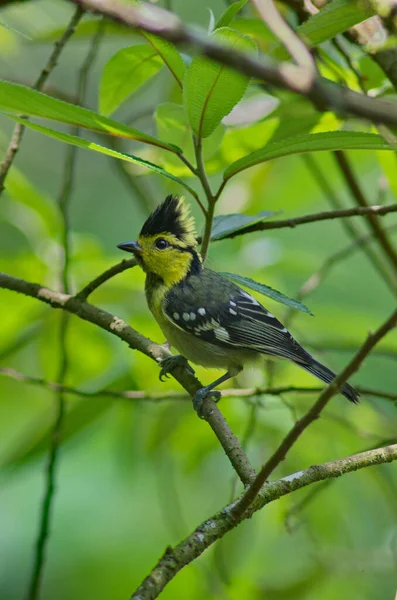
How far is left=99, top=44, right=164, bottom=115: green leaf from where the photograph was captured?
6.63ft

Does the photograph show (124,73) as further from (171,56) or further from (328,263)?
(328,263)

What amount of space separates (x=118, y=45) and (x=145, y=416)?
4946 millimetres

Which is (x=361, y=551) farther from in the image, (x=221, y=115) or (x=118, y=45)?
(x=118, y=45)

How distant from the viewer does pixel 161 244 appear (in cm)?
295

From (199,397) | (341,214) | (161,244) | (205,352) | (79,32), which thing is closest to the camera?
(341,214)

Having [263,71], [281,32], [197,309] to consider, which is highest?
[197,309]

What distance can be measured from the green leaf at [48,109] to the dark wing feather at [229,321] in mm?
1226

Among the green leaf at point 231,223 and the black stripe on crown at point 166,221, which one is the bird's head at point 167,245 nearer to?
the black stripe on crown at point 166,221

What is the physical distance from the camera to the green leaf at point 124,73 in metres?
2.02

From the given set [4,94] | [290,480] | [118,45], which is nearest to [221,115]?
[4,94]

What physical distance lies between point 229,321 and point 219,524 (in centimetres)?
151

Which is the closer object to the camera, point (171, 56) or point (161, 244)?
point (171, 56)

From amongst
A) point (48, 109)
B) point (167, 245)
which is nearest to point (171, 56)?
point (48, 109)

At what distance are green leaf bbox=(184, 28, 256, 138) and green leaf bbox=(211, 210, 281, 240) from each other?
1.34 ft
